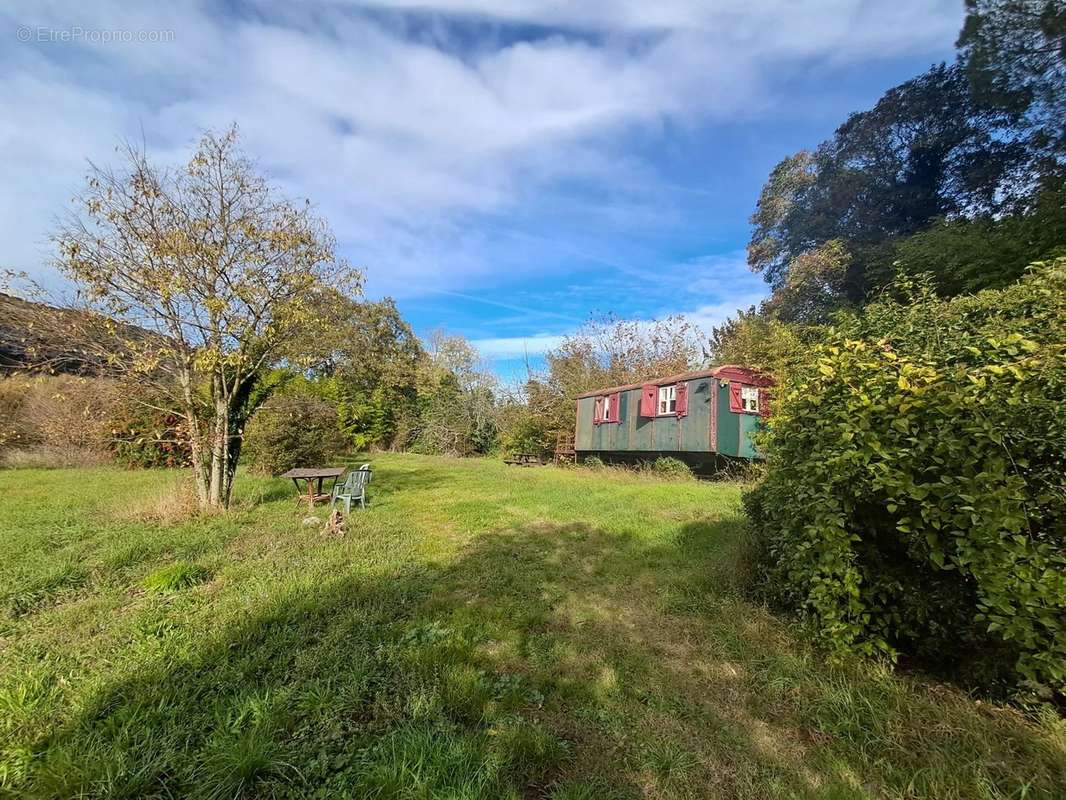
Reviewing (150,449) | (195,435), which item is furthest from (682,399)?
(150,449)

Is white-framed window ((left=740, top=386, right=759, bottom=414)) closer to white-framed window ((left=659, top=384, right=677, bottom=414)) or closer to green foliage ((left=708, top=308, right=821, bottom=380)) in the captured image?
green foliage ((left=708, top=308, right=821, bottom=380))

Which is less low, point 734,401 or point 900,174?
point 900,174

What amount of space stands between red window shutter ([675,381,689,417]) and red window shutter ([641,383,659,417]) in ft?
2.80

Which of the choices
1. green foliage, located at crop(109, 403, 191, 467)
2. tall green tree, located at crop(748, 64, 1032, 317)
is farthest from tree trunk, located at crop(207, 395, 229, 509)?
tall green tree, located at crop(748, 64, 1032, 317)

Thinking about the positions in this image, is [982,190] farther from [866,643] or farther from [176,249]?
[176,249]

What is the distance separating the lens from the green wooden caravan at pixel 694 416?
11.2 meters

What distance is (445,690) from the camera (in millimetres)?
2330

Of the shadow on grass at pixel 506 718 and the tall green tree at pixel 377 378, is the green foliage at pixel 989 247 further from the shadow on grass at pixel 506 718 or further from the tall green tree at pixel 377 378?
the tall green tree at pixel 377 378

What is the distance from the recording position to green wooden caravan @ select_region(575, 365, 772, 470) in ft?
36.7

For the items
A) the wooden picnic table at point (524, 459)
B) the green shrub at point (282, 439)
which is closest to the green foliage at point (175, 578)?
the green shrub at point (282, 439)

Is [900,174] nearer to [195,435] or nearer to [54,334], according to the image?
[195,435]

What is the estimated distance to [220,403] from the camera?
6.57 meters

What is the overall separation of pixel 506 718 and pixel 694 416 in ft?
34.8

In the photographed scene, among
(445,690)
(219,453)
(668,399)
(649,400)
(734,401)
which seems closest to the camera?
(445,690)
